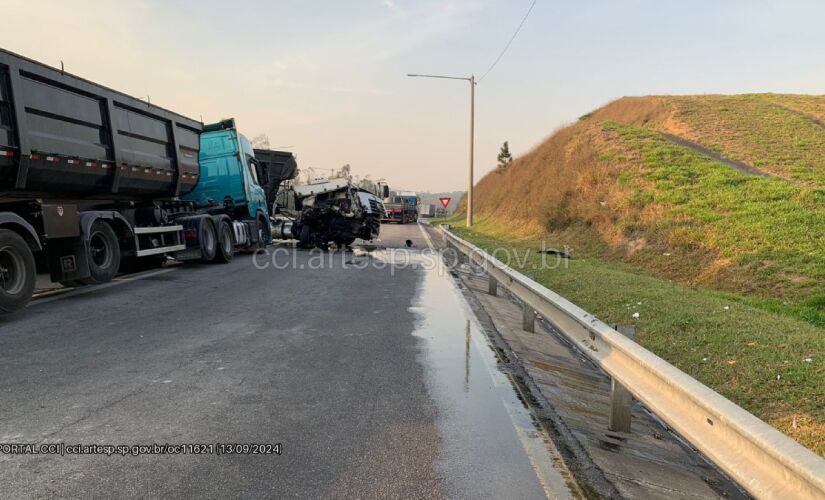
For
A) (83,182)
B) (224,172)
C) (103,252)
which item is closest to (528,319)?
(103,252)

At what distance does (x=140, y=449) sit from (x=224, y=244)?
1094 cm

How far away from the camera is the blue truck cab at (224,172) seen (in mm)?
14898

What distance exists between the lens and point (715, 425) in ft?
8.63

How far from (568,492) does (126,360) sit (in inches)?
166

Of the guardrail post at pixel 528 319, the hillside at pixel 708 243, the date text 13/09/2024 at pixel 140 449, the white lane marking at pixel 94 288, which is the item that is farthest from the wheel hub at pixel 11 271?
the hillside at pixel 708 243

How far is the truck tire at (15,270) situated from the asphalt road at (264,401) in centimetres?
31

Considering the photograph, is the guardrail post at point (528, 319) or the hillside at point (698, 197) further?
the hillside at point (698, 197)

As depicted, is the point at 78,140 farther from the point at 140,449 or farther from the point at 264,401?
the point at 140,449

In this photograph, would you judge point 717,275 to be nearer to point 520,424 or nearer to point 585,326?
point 585,326

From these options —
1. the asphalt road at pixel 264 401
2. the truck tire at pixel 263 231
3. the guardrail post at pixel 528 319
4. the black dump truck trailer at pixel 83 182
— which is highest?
the black dump truck trailer at pixel 83 182

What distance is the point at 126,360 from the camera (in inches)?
209

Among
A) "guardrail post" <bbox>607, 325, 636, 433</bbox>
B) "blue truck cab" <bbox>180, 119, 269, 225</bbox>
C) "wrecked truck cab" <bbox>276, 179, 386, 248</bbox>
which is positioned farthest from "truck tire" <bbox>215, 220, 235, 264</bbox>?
"guardrail post" <bbox>607, 325, 636, 433</bbox>

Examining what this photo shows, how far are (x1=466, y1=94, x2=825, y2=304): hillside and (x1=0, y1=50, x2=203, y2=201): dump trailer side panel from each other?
11.2 metres

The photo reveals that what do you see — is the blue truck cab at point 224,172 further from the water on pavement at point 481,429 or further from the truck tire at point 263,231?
the water on pavement at point 481,429
